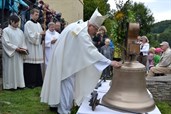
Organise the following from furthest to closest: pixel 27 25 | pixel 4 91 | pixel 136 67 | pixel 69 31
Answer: pixel 27 25, pixel 4 91, pixel 69 31, pixel 136 67

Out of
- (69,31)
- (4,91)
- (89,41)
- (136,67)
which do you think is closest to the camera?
(136,67)

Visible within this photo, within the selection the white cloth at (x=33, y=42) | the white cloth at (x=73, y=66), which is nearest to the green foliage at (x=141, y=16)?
the white cloth at (x=73, y=66)

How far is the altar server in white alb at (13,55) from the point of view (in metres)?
7.23

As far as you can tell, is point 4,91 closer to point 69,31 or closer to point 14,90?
point 14,90

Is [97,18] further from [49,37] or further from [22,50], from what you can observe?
[49,37]

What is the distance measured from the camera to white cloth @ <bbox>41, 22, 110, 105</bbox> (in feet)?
14.1

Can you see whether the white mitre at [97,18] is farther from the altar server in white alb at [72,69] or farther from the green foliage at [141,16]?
the green foliage at [141,16]

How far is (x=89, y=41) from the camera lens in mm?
4242

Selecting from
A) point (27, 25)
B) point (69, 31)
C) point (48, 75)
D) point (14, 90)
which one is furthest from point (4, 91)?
point (69, 31)

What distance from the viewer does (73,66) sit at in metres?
4.48

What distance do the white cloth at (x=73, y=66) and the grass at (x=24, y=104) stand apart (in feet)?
1.50

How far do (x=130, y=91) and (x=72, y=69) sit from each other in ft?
4.07

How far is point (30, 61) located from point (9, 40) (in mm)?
843

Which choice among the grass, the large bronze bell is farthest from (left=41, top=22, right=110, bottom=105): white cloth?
the large bronze bell
